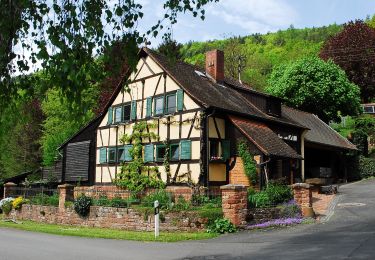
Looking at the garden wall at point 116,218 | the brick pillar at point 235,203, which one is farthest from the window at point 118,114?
the brick pillar at point 235,203

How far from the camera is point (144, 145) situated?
2555 centimetres

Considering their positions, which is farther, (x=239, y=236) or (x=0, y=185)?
(x=0, y=185)

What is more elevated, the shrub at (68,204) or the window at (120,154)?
the window at (120,154)

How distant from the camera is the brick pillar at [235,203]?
53.2 feet

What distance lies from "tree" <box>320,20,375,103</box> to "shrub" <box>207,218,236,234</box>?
40828mm

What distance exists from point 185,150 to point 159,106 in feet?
11.3

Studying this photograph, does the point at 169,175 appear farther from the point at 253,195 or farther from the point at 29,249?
the point at 29,249

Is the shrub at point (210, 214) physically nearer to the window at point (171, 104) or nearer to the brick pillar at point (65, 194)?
the brick pillar at point (65, 194)

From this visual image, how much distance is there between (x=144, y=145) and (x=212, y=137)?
4388 mm

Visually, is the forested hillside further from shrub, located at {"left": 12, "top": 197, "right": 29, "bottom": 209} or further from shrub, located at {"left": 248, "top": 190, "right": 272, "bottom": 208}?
shrub, located at {"left": 248, "top": 190, "right": 272, "bottom": 208}

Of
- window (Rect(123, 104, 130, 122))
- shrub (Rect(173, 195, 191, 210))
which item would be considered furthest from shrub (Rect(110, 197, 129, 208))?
window (Rect(123, 104, 130, 122))

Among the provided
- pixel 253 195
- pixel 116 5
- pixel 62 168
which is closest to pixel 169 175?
pixel 253 195

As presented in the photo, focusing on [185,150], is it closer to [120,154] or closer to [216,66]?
[120,154]

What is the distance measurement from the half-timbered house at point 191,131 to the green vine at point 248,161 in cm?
22
